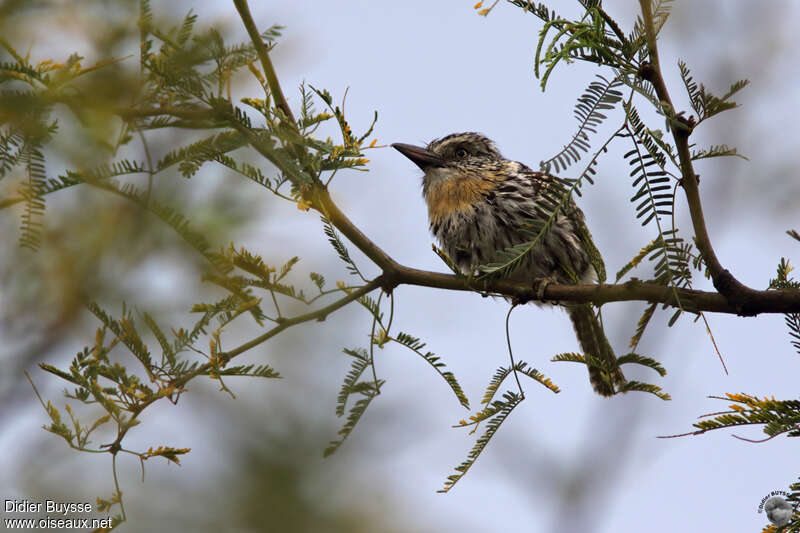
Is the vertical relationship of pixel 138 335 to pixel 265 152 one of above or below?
below

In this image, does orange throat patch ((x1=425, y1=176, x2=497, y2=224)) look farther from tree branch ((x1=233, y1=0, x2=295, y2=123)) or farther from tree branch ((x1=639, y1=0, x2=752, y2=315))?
tree branch ((x1=639, y1=0, x2=752, y2=315))

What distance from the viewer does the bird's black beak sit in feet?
22.3

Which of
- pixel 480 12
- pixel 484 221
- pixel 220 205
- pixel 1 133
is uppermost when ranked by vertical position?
pixel 484 221

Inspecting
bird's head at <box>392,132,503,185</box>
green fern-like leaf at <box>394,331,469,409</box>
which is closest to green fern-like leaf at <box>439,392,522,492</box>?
green fern-like leaf at <box>394,331,469,409</box>

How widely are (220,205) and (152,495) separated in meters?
1.02

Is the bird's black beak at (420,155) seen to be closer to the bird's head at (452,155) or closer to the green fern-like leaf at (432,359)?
the bird's head at (452,155)

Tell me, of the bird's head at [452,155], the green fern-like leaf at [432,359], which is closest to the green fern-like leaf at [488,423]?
the green fern-like leaf at [432,359]

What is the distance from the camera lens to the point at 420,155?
22.4 feet

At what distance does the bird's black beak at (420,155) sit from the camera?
6.80 metres

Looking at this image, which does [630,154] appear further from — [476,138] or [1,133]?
[476,138]

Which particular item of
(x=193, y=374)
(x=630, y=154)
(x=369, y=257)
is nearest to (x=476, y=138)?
(x=369, y=257)

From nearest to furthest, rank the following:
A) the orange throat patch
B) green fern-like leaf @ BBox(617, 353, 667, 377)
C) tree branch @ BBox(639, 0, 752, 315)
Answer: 1. tree branch @ BBox(639, 0, 752, 315)
2. green fern-like leaf @ BBox(617, 353, 667, 377)
3. the orange throat patch

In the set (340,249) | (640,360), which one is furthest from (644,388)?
(340,249)

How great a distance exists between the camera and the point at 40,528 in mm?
2500
